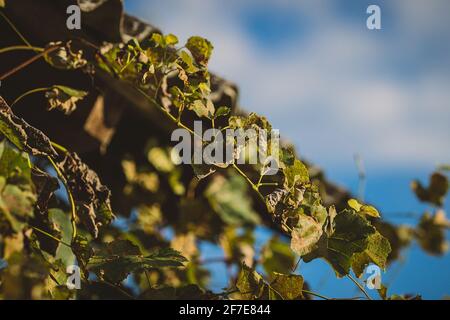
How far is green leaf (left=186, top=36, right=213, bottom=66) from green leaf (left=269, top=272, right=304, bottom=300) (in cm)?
54

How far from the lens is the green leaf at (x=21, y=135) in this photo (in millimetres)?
989

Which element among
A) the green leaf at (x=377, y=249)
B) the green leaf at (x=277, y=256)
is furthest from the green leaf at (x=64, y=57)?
the green leaf at (x=277, y=256)

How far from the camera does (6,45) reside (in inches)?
59.0

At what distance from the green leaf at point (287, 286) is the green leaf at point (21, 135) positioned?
1.76ft

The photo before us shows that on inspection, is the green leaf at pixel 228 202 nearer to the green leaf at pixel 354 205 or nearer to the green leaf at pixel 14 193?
the green leaf at pixel 354 205

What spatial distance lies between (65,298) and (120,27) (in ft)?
2.89

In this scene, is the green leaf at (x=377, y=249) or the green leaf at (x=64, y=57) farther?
the green leaf at (x=64, y=57)

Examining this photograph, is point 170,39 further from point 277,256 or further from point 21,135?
point 277,256

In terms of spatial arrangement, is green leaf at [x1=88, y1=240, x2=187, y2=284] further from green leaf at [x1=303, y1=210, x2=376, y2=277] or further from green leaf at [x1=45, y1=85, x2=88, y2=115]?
green leaf at [x1=45, y1=85, x2=88, y2=115]

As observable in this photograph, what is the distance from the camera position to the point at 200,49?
1282 millimetres

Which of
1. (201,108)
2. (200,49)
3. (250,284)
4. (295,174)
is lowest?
(250,284)

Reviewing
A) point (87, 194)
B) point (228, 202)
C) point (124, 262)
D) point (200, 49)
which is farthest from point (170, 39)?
point (228, 202)

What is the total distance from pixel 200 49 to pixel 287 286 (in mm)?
598
